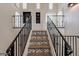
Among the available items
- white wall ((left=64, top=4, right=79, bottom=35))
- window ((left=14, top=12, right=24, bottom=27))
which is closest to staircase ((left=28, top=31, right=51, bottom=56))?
window ((left=14, top=12, right=24, bottom=27))

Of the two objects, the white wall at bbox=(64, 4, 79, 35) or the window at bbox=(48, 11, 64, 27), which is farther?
the window at bbox=(48, 11, 64, 27)

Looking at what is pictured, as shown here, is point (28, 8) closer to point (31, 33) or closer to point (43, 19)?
point (43, 19)

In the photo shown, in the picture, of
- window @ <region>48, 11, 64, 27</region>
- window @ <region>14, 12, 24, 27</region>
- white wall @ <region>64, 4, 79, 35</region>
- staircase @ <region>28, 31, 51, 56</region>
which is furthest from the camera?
staircase @ <region>28, 31, 51, 56</region>

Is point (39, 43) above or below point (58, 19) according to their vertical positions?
below

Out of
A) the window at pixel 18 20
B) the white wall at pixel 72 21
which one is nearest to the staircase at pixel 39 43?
the window at pixel 18 20

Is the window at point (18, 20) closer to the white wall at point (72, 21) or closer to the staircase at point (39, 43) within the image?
the staircase at point (39, 43)

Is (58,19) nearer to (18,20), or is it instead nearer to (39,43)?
(18,20)

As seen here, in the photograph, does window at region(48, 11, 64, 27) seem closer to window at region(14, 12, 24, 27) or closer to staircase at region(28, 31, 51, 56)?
staircase at region(28, 31, 51, 56)

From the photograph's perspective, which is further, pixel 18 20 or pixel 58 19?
pixel 18 20

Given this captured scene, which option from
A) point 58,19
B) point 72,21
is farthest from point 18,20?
point 72,21

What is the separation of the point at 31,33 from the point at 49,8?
1.50 meters

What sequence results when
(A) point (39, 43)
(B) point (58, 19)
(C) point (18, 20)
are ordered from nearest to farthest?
(B) point (58, 19) → (C) point (18, 20) → (A) point (39, 43)

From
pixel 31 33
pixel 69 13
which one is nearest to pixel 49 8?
pixel 69 13

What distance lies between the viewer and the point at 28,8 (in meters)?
4.39
